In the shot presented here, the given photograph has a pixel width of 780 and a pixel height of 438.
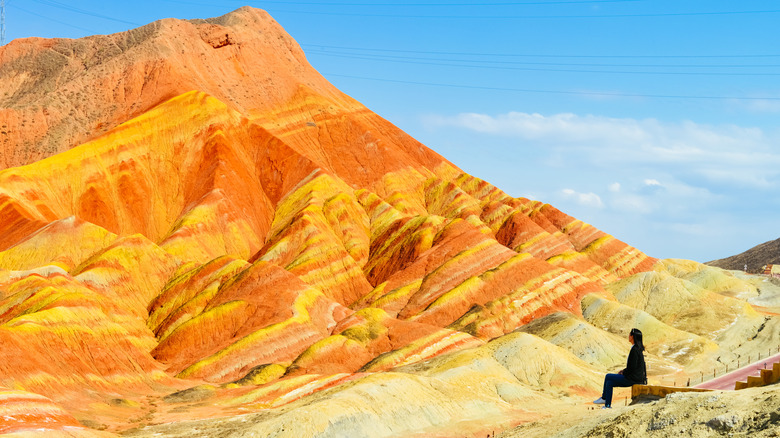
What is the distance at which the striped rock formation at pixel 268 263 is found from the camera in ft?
250

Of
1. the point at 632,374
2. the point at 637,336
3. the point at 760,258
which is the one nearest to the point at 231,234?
the point at 632,374

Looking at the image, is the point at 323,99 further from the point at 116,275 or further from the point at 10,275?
the point at 10,275

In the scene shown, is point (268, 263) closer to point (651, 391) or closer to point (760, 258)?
point (651, 391)

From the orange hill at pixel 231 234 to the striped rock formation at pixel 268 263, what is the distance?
384 millimetres

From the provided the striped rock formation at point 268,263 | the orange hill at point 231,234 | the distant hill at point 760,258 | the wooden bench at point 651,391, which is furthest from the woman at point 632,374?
the distant hill at point 760,258

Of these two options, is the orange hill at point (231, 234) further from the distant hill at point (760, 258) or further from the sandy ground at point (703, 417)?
the distant hill at point (760, 258)

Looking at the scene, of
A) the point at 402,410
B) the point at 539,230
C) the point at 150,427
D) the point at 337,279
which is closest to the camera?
the point at 402,410

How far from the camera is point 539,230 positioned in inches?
5408

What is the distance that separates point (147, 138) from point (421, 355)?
8137cm

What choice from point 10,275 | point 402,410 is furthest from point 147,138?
point 402,410

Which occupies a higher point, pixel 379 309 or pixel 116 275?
pixel 116 275

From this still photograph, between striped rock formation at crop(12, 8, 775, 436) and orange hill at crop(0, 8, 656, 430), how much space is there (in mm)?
384

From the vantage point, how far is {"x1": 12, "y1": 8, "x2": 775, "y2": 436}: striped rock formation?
7631 centimetres

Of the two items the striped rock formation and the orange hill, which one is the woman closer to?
the striped rock formation
